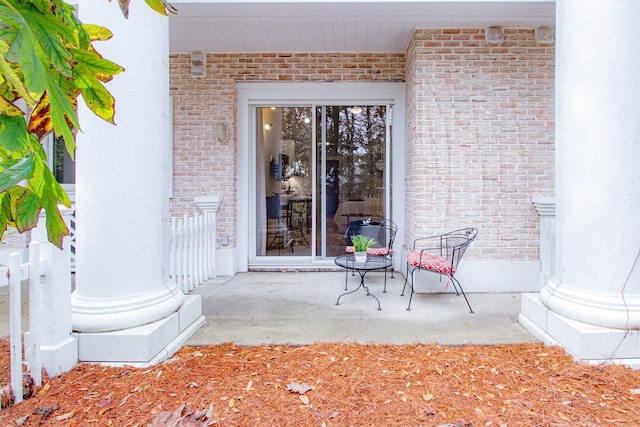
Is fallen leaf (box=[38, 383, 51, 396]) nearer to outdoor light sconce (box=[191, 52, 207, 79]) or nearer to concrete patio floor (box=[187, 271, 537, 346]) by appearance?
concrete patio floor (box=[187, 271, 537, 346])

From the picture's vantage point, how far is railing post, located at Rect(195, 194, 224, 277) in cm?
513

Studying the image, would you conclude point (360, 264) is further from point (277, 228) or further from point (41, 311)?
point (41, 311)

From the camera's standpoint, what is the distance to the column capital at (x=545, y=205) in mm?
4322

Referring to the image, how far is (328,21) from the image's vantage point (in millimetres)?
4398

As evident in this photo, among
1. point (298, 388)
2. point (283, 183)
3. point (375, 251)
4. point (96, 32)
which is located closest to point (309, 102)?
point (283, 183)

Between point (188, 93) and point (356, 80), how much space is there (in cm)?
251

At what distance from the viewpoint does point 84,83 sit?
742 mm

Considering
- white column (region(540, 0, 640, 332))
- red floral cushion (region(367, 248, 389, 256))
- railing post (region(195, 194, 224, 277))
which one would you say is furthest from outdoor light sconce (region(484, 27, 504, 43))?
railing post (region(195, 194, 224, 277))

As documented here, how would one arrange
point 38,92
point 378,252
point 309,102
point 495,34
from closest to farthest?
1. point 38,92
2. point 495,34
3. point 378,252
4. point 309,102

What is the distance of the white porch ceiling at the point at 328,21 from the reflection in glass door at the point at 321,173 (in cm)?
99

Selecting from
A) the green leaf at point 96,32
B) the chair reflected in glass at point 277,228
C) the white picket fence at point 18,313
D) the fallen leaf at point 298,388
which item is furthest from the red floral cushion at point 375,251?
the green leaf at point 96,32

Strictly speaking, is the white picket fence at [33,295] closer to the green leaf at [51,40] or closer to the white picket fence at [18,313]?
the white picket fence at [18,313]

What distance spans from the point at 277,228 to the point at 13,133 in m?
5.24

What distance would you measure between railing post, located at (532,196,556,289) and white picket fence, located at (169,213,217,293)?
4206 millimetres
